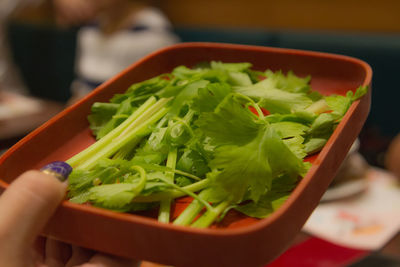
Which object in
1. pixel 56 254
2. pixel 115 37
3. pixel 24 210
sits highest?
pixel 24 210

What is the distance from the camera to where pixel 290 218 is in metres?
0.49

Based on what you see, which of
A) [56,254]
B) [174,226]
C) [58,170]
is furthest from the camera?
[56,254]

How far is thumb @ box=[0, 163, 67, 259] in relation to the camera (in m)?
0.52

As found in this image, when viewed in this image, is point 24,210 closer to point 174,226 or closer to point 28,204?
point 28,204

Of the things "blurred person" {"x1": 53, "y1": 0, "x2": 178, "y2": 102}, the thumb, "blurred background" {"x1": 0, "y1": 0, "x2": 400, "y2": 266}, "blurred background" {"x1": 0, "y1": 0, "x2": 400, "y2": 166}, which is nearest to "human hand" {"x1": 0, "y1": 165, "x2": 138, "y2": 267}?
the thumb

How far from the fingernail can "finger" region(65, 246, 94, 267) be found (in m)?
0.16

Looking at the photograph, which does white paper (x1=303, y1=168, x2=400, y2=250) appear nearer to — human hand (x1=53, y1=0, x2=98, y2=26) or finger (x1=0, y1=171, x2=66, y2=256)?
finger (x1=0, y1=171, x2=66, y2=256)

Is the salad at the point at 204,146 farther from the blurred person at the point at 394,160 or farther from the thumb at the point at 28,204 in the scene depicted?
the blurred person at the point at 394,160

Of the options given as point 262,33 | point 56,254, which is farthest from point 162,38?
point 56,254

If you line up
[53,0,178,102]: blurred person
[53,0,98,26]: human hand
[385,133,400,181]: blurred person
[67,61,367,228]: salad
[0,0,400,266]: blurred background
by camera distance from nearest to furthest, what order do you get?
[67,61,367,228]: salad, [385,133,400,181]: blurred person, [0,0,400,266]: blurred background, [53,0,178,102]: blurred person, [53,0,98,26]: human hand

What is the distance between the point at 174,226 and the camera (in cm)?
46

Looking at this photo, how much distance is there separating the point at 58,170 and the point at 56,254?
217 mm

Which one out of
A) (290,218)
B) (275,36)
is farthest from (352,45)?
(290,218)

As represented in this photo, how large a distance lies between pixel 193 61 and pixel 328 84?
1.01 ft
